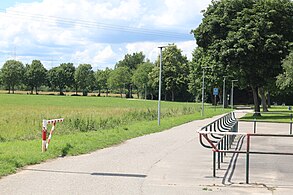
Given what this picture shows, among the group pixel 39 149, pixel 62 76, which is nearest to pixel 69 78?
pixel 62 76

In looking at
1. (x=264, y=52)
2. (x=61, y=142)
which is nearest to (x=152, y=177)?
(x=61, y=142)

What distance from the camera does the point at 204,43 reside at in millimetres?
42188

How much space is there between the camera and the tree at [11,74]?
14350 cm

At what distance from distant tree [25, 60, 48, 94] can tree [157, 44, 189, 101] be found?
175 feet

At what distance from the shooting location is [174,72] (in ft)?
351

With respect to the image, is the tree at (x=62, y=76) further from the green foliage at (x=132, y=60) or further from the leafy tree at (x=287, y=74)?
the leafy tree at (x=287, y=74)

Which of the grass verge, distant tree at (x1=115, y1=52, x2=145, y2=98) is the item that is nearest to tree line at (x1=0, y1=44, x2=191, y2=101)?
distant tree at (x1=115, y1=52, x2=145, y2=98)

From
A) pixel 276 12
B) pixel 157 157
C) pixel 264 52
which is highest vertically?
pixel 276 12

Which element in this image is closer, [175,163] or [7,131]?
[175,163]

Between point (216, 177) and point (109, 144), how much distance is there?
692cm

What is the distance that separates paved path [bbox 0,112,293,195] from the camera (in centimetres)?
834

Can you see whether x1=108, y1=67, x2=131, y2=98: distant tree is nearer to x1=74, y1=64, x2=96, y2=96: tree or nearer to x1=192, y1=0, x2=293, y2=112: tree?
x1=74, y1=64, x2=96, y2=96: tree

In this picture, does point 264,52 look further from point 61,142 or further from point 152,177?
point 152,177

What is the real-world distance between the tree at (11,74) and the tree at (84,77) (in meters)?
17.9
